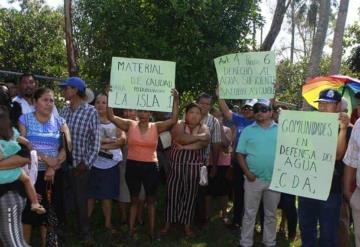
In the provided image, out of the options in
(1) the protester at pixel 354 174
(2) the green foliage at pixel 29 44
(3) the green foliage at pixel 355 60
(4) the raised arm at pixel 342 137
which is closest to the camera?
(1) the protester at pixel 354 174

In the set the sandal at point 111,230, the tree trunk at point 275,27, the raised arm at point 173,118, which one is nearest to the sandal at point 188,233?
the sandal at point 111,230

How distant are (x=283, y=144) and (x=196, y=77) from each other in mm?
3722

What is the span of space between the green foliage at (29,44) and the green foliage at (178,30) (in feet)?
28.1

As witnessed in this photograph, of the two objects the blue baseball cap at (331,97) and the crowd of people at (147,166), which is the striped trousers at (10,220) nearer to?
the crowd of people at (147,166)

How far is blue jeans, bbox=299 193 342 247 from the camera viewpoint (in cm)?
457

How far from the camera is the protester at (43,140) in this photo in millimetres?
4957

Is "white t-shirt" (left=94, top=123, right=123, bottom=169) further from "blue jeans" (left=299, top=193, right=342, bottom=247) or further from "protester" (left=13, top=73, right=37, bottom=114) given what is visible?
"blue jeans" (left=299, top=193, right=342, bottom=247)

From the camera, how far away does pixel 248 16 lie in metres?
8.59

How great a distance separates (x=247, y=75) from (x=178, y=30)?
274 centimetres

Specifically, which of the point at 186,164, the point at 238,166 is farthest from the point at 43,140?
the point at 238,166

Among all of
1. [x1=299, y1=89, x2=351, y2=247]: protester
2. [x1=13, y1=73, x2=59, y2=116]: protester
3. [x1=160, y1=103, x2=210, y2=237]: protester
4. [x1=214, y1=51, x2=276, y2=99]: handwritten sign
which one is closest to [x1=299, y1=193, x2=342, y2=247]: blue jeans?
[x1=299, y1=89, x2=351, y2=247]: protester

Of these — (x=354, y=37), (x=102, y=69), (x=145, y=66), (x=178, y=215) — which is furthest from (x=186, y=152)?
(x=354, y=37)

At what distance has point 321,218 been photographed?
15.2 feet

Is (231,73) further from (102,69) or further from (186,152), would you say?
(102,69)
